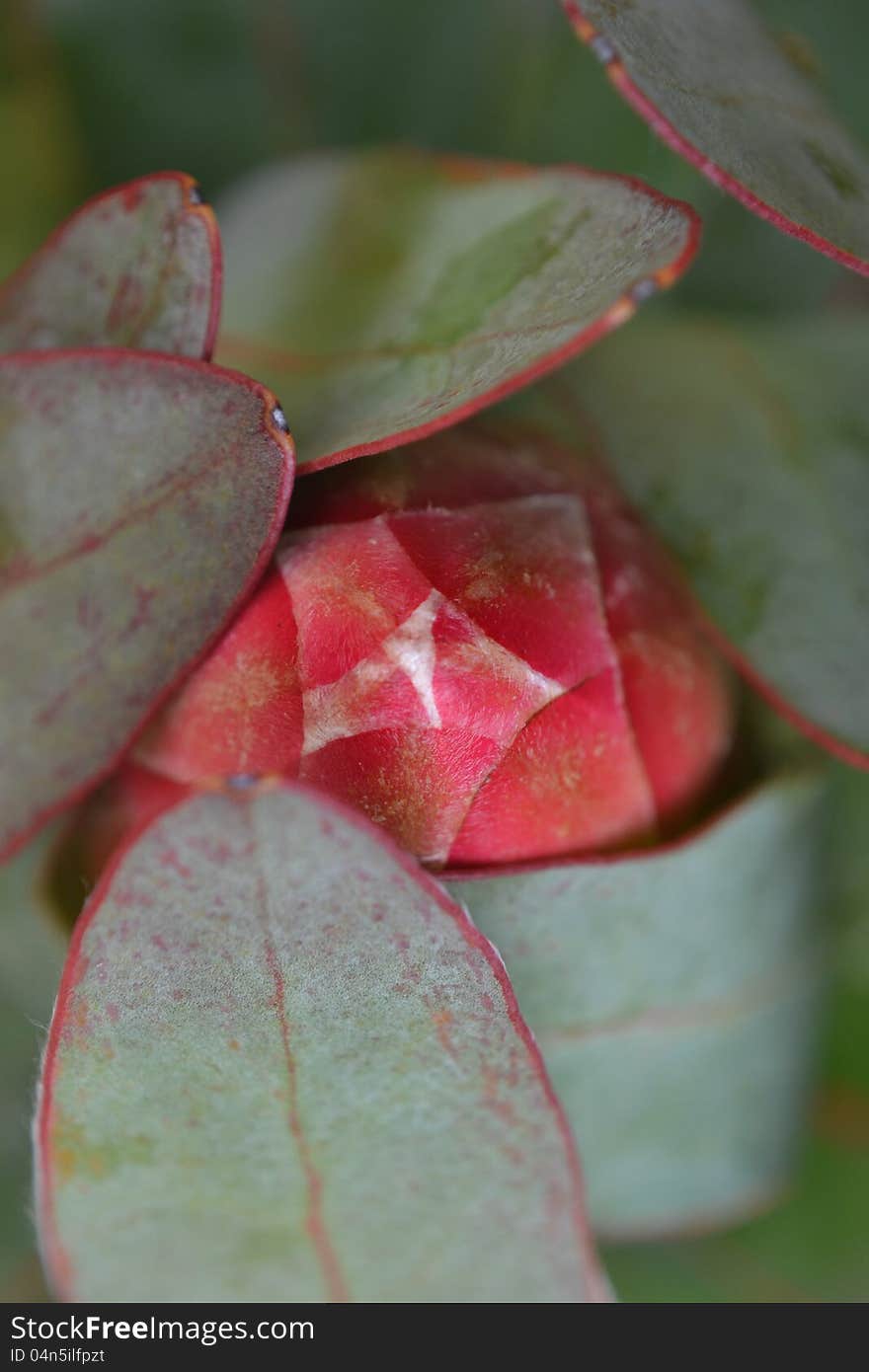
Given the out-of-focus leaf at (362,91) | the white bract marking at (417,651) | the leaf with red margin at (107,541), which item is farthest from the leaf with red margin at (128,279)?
the out-of-focus leaf at (362,91)

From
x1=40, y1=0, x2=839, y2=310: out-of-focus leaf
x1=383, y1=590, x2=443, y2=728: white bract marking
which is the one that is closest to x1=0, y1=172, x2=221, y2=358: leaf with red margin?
x1=383, y1=590, x2=443, y2=728: white bract marking

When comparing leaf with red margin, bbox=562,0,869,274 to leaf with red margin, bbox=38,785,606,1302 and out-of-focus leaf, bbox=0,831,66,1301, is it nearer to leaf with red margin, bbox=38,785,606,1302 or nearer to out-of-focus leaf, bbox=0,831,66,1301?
leaf with red margin, bbox=38,785,606,1302

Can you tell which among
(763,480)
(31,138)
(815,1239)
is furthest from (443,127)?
(815,1239)

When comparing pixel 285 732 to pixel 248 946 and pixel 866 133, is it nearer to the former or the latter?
pixel 248 946

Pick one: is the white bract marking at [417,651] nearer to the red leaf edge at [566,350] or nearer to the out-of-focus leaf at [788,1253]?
the red leaf edge at [566,350]

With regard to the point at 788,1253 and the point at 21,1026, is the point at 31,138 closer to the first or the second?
the point at 21,1026

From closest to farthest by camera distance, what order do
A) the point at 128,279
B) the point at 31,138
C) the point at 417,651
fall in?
the point at 417,651, the point at 128,279, the point at 31,138
